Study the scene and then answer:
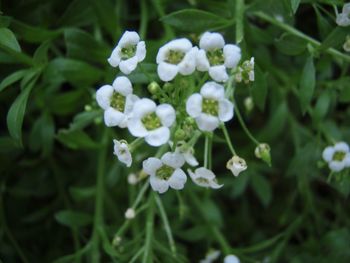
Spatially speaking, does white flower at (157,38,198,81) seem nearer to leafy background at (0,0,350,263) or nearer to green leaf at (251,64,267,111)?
leafy background at (0,0,350,263)

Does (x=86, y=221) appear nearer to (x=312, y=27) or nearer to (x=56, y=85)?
(x=56, y=85)

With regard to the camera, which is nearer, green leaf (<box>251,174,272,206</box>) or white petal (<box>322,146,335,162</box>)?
white petal (<box>322,146,335,162</box>)

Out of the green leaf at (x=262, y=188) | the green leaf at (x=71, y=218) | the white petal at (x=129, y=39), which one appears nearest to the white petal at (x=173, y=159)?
the white petal at (x=129, y=39)

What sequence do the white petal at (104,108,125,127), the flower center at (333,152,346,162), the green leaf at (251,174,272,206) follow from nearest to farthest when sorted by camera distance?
the white petal at (104,108,125,127) < the flower center at (333,152,346,162) < the green leaf at (251,174,272,206)

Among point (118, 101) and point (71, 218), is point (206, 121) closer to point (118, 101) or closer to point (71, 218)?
point (118, 101)

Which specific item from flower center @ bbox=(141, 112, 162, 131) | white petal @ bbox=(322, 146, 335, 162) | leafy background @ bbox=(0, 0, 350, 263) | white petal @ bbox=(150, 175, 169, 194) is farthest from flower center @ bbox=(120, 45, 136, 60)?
white petal @ bbox=(322, 146, 335, 162)

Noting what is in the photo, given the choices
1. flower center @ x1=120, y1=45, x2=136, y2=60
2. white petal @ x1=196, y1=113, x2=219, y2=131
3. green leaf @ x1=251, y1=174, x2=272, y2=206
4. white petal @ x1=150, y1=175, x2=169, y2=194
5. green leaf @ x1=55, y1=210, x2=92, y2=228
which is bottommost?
green leaf @ x1=251, y1=174, x2=272, y2=206

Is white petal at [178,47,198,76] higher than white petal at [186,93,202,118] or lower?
higher

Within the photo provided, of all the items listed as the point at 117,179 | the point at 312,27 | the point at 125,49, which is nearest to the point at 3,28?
the point at 125,49
